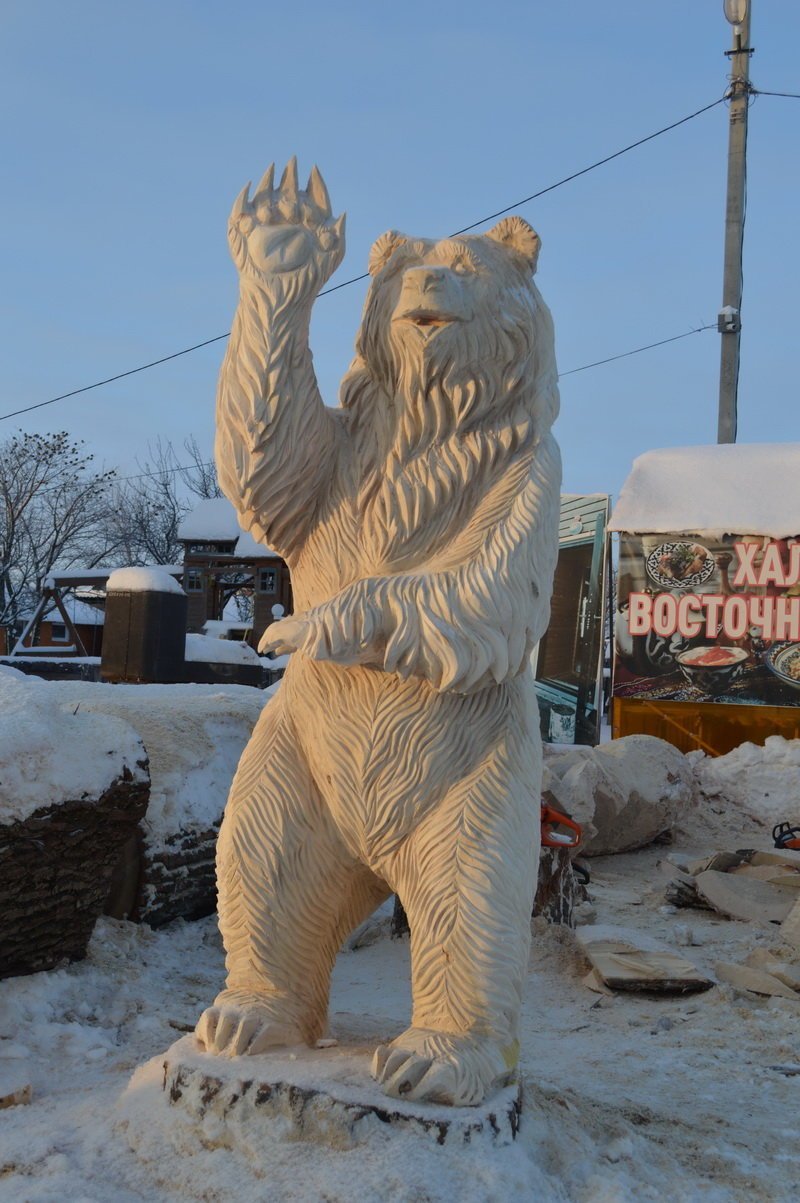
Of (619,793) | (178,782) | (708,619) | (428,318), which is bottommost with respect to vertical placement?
(619,793)

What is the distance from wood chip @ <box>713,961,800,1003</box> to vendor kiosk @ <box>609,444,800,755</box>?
16.7 ft

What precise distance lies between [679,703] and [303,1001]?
7.57 meters

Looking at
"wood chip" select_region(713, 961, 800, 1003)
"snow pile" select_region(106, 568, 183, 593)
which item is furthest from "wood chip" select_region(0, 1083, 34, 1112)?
"snow pile" select_region(106, 568, 183, 593)

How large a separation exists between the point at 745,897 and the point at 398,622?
4.09 meters

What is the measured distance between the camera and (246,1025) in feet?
7.10

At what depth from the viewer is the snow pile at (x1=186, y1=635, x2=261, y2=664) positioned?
984 cm

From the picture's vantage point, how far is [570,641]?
10414mm

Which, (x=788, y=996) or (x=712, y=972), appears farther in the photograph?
(x=712, y=972)

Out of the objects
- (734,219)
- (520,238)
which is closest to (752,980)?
(520,238)

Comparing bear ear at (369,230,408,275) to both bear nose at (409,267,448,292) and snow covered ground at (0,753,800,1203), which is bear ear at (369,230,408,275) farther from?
snow covered ground at (0,753,800,1203)

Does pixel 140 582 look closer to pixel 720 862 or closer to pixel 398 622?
pixel 720 862

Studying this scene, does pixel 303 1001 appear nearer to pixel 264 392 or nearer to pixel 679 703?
pixel 264 392

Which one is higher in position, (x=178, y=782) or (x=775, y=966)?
(x=178, y=782)

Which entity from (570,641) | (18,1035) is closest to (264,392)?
(18,1035)
